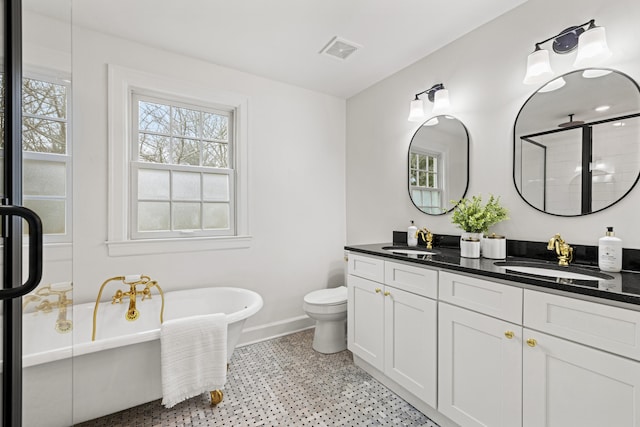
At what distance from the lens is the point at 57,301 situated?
938 millimetres

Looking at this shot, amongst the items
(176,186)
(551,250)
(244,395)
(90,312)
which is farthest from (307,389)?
(176,186)

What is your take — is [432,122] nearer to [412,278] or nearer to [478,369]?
[412,278]

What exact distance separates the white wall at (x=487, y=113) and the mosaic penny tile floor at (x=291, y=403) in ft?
4.08

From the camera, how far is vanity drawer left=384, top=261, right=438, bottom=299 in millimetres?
1681

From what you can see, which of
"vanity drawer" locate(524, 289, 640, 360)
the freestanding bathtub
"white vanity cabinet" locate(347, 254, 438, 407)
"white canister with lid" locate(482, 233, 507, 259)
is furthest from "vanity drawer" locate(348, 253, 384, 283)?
"vanity drawer" locate(524, 289, 640, 360)

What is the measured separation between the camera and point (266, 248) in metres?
2.88

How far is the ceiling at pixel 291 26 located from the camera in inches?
74.4

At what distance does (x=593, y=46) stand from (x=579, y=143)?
18.6 inches

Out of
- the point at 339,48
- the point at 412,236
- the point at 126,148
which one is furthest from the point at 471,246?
the point at 126,148

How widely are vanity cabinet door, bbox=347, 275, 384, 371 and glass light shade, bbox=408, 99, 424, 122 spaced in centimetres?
135

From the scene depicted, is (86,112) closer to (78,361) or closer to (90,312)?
(90,312)

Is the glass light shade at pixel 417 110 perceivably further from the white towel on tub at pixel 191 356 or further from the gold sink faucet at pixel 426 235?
the white towel on tub at pixel 191 356

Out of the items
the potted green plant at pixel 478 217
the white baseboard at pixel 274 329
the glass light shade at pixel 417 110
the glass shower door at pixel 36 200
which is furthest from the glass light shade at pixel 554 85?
the white baseboard at pixel 274 329

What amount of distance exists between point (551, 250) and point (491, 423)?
0.98 meters
